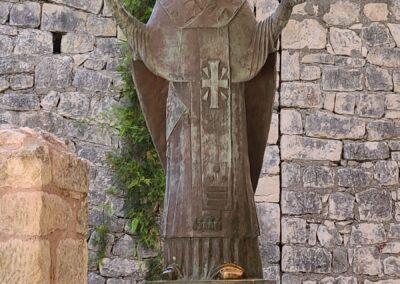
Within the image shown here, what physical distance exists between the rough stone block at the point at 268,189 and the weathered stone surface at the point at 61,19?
194 centimetres

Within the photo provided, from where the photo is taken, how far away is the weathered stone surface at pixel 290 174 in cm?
647

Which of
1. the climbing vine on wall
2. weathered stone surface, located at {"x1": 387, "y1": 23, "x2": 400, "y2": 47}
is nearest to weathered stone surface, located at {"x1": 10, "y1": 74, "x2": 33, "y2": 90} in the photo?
the climbing vine on wall

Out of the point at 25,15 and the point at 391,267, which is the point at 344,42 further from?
the point at 25,15

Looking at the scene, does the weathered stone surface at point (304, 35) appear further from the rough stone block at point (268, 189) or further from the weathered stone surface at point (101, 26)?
the weathered stone surface at point (101, 26)

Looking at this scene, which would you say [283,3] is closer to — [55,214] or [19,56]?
[55,214]

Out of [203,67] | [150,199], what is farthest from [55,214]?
[150,199]

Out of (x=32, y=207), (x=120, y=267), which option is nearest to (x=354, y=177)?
(x=120, y=267)

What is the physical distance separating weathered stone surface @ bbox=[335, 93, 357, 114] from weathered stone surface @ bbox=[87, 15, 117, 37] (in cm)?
190

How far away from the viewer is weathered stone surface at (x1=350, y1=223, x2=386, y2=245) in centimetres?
643

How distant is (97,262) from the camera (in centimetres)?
635

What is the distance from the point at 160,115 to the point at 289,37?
2971 mm

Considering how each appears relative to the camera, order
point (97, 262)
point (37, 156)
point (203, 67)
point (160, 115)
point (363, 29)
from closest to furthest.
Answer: point (37, 156), point (203, 67), point (160, 115), point (97, 262), point (363, 29)

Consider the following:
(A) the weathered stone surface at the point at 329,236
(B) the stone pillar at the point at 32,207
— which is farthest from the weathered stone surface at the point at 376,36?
(B) the stone pillar at the point at 32,207

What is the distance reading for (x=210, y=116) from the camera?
12.1 feet
